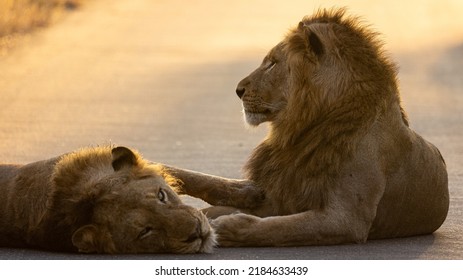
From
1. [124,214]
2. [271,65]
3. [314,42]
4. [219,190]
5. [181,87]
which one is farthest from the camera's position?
[181,87]

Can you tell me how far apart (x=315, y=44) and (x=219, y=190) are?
987 mm

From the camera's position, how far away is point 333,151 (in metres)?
8.16

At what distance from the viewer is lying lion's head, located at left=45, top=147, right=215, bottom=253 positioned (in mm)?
7363

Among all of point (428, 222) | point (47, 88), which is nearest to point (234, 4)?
point (47, 88)

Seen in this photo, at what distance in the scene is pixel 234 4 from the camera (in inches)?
1200

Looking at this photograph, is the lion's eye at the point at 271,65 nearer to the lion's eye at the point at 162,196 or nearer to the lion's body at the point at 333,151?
the lion's body at the point at 333,151

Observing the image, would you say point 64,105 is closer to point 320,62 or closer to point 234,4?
point 320,62

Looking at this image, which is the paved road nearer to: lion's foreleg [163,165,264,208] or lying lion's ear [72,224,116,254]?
lying lion's ear [72,224,116,254]

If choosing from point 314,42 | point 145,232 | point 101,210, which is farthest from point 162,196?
point 314,42

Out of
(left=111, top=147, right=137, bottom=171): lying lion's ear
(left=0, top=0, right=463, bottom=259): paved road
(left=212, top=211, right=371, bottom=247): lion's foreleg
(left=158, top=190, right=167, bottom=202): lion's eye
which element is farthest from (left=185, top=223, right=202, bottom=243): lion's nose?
(left=111, top=147, right=137, bottom=171): lying lion's ear

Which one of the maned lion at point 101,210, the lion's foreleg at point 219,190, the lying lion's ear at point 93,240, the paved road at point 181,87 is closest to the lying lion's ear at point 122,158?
the maned lion at point 101,210

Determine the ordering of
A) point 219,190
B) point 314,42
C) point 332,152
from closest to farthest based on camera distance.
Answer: point 332,152
point 314,42
point 219,190

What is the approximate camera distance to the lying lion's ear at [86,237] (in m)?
7.37

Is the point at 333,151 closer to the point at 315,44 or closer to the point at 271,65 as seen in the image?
the point at 315,44
